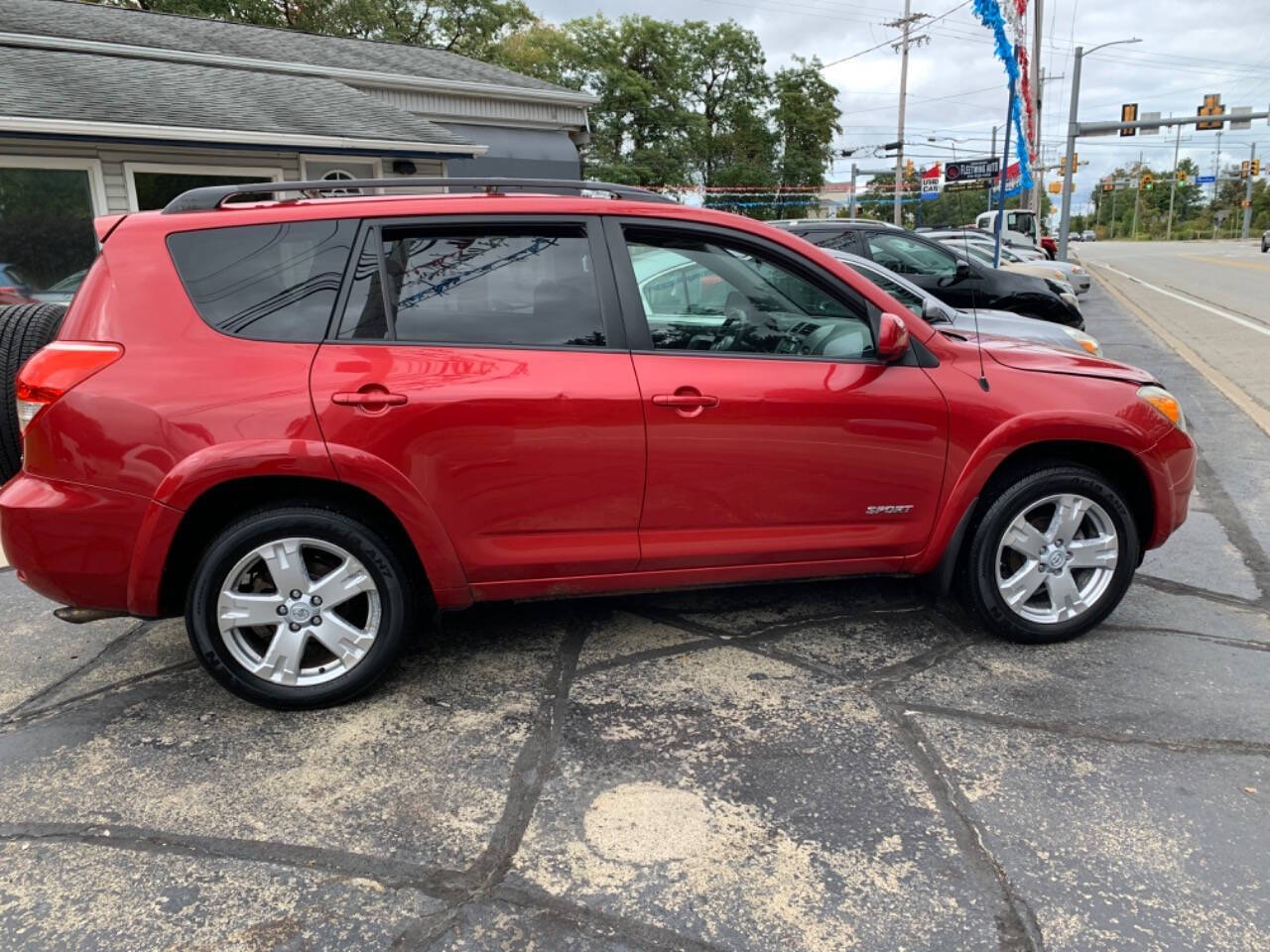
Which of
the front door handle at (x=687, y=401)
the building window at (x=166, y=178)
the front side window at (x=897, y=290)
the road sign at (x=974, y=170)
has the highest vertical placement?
the road sign at (x=974, y=170)

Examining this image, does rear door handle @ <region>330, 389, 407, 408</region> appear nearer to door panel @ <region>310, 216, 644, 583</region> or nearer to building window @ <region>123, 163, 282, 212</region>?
door panel @ <region>310, 216, 644, 583</region>

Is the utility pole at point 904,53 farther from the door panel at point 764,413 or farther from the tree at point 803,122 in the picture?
the door panel at point 764,413

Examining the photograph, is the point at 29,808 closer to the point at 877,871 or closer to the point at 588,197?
the point at 877,871

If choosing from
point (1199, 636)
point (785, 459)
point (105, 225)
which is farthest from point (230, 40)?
point (1199, 636)

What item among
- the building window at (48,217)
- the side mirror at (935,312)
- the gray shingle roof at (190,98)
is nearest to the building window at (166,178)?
the building window at (48,217)

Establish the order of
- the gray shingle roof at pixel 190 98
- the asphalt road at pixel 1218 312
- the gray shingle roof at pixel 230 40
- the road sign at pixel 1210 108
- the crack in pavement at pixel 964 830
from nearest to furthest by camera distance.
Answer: the crack in pavement at pixel 964 830, the asphalt road at pixel 1218 312, the gray shingle roof at pixel 190 98, the gray shingle roof at pixel 230 40, the road sign at pixel 1210 108

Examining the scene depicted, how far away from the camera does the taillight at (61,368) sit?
296 centimetres

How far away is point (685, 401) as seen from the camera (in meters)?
3.23

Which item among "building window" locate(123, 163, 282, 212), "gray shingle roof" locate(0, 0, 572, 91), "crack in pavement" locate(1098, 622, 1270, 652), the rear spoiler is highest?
"gray shingle roof" locate(0, 0, 572, 91)

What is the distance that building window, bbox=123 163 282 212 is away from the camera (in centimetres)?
1203

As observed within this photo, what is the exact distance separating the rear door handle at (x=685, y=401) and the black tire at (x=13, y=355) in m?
2.52

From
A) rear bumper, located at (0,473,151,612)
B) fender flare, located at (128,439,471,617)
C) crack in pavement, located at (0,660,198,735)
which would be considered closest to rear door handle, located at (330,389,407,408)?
fender flare, located at (128,439,471,617)

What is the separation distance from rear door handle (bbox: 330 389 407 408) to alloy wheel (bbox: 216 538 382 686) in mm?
483

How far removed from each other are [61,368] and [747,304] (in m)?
2.35
